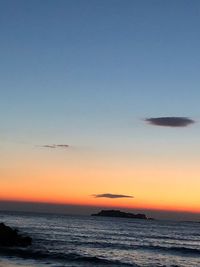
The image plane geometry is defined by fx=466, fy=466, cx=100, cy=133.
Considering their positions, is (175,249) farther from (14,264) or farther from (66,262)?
(14,264)

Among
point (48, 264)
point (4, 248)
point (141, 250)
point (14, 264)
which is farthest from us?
point (141, 250)

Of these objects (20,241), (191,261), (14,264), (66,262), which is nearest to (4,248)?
(20,241)

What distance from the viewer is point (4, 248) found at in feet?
157

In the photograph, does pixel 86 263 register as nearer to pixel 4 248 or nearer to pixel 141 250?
pixel 4 248

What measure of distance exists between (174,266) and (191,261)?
6.78m

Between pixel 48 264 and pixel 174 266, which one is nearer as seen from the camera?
pixel 48 264

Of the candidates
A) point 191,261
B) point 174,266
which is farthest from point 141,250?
point 174,266

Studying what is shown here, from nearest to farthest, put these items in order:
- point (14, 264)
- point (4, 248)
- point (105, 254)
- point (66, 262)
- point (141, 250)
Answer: point (14, 264)
point (66, 262)
point (4, 248)
point (105, 254)
point (141, 250)

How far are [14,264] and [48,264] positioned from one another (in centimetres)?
343

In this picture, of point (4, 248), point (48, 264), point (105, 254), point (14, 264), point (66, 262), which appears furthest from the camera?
point (105, 254)

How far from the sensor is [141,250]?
59.4 meters

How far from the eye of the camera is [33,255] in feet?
144

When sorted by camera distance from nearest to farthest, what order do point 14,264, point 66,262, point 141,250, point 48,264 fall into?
point 14,264 < point 48,264 < point 66,262 < point 141,250

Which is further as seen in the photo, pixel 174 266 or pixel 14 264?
pixel 174 266
